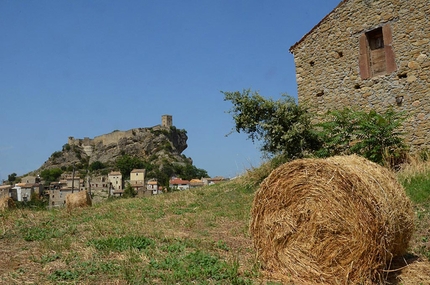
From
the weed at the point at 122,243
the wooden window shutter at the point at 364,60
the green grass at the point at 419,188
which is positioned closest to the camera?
the weed at the point at 122,243

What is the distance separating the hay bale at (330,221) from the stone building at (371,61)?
24.9ft

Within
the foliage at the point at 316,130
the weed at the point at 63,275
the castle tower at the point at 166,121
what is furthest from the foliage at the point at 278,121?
the castle tower at the point at 166,121

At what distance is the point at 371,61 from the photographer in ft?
43.3

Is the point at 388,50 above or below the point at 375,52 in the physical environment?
below

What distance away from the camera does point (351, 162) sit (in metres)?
5.48

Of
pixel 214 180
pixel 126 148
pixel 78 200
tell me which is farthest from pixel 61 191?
pixel 78 200

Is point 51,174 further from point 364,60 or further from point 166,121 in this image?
point 364,60

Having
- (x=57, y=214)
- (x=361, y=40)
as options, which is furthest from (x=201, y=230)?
(x=361, y=40)

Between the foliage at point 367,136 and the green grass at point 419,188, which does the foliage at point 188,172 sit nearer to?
the foliage at point 367,136

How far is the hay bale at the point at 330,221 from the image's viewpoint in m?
4.89

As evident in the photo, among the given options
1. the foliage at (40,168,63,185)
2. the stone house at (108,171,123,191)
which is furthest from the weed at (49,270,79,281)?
the foliage at (40,168,63,185)

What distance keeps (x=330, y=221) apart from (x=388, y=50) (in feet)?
30.0

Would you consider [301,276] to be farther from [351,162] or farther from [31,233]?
[31,233]

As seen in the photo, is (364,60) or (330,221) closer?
(330,221)
